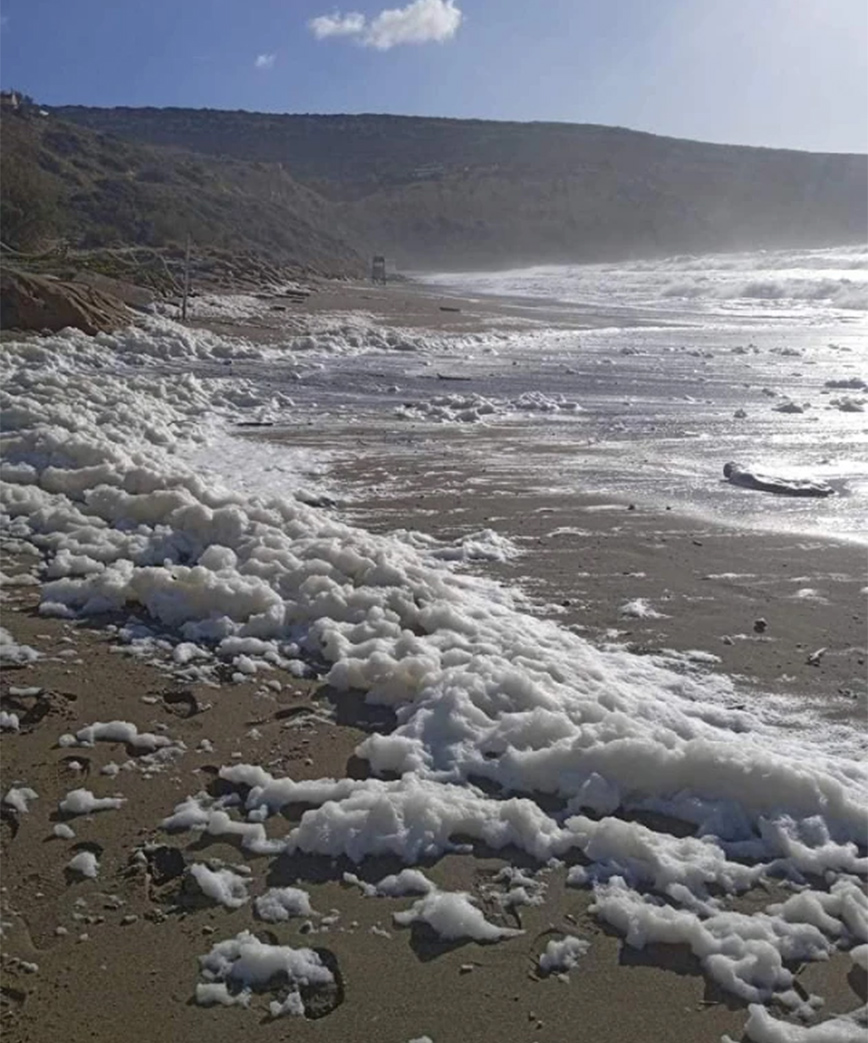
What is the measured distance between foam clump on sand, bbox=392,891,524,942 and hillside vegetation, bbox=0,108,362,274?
25333mm

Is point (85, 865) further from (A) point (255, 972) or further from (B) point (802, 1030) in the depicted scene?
(B) point (802, 1030)

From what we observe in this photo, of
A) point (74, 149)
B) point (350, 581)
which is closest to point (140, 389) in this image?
point (350, 581)

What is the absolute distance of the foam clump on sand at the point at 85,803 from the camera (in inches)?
126

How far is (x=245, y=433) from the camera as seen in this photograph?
9.98 meters

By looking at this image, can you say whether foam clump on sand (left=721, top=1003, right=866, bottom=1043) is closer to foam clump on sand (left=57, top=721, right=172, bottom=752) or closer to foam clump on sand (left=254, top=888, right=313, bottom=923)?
foam clump on sand (left=254, top=888, right=313, bottom=923)

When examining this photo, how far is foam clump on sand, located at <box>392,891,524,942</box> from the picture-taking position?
273 centimetres

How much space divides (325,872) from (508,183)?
335 ft

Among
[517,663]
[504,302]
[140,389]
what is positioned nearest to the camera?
[517,663]

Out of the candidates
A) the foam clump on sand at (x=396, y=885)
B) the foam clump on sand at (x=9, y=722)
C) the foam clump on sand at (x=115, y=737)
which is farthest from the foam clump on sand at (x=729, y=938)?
the foam clump on sand at (x=9, y=722)

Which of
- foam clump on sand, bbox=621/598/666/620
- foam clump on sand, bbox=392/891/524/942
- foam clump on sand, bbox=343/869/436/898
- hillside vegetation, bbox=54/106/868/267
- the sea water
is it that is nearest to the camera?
foam clump on sand, bbox=392/891/524/942

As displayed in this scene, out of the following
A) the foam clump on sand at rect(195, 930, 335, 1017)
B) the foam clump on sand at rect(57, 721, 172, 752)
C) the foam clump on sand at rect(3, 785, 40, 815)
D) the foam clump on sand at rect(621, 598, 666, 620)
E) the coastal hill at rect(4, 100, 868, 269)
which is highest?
the coastal hill at rect(4, 100, 868, 269)

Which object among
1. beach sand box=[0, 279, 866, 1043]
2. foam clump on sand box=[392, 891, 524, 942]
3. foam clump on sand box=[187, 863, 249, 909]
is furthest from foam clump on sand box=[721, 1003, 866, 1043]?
foam clump on sand box=[187, 863, 249, 909]

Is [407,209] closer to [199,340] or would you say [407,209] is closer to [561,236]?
[561,236]

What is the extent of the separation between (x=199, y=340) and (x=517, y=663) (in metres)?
12.4
